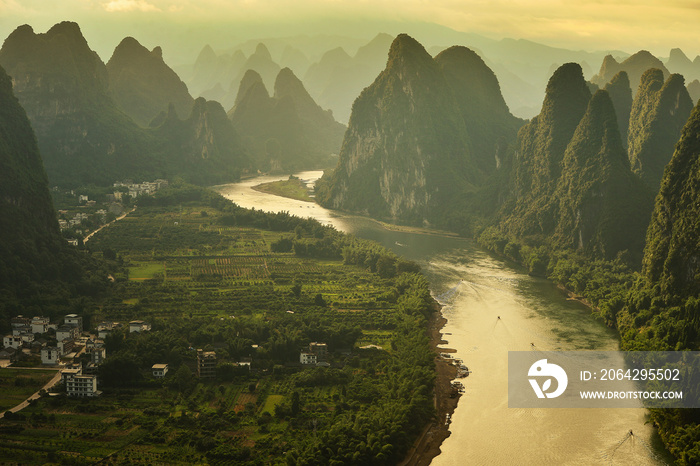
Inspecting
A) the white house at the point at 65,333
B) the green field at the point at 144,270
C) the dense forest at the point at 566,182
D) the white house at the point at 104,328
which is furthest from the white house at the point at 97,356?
the dense forest at the point at 566,182

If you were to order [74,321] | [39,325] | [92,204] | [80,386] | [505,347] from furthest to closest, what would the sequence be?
[92,204] < [505,347] < [74,321] < [39,325] < [80,386]

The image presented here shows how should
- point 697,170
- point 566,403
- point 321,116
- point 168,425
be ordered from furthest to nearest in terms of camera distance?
point 321,116, point 697,170, point 566,403, point 168,425

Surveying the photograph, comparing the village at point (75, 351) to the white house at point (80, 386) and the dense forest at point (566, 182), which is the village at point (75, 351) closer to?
the white house at point (80, 386)

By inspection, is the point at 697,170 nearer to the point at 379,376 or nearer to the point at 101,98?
the point at 379,376

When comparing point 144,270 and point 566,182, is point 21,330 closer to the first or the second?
point 144,270

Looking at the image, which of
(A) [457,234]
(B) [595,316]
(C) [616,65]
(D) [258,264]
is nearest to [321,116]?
(C) [616,65]

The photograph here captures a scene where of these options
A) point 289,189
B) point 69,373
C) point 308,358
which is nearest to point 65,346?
point 69,373

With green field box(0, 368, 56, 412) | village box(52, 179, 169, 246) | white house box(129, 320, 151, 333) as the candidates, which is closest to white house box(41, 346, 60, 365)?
green field box(0, 368, 56, 412)
